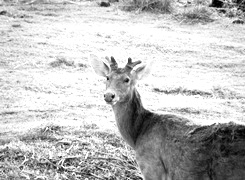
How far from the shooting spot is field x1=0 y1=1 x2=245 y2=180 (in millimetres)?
6453

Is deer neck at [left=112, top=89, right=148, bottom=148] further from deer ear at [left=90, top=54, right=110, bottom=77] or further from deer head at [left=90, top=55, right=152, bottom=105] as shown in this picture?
deer ear at [left=90, top=54, right=110, bottom=77]

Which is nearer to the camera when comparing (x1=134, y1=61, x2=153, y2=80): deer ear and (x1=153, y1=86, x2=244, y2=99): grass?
(x1=134, y1=61, x2=153, y2=80): deer ear

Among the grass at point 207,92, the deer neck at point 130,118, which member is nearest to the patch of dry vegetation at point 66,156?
the deer neck at point 130,118

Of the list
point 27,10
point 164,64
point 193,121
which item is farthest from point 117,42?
point 193,121

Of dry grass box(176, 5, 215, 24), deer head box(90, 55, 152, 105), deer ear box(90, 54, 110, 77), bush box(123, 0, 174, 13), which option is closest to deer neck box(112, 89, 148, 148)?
deer head box(90, 55, 152, 105)

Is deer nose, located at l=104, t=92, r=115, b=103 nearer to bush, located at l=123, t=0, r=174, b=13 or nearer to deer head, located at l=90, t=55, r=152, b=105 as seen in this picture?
deer head, located at l=90, t=55, r=152, b=105

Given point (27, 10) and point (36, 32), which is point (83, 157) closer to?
point (36, 32)

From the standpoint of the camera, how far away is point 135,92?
5969 millimetres

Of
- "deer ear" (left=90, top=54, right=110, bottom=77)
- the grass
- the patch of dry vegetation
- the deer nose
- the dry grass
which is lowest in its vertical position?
the patch of dry vegetation

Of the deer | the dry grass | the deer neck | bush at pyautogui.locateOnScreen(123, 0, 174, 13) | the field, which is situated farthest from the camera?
bush at pyautogui.locateOnScreen(123, 0, 174, 13)

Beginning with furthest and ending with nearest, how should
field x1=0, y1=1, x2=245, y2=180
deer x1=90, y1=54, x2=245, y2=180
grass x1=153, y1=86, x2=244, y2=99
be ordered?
grass x1=153, y1=86, x2=244, y2=99 → field x1=0, y1=1, x2=245, y2=180 → deer x1=90, y1=54, x2=245, y2=180

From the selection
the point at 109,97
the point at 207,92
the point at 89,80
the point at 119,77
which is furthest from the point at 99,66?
the point at 207,92

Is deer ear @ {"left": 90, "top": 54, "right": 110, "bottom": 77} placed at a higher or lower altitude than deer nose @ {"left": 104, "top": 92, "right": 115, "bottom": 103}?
higher

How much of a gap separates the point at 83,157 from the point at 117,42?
6880mm
